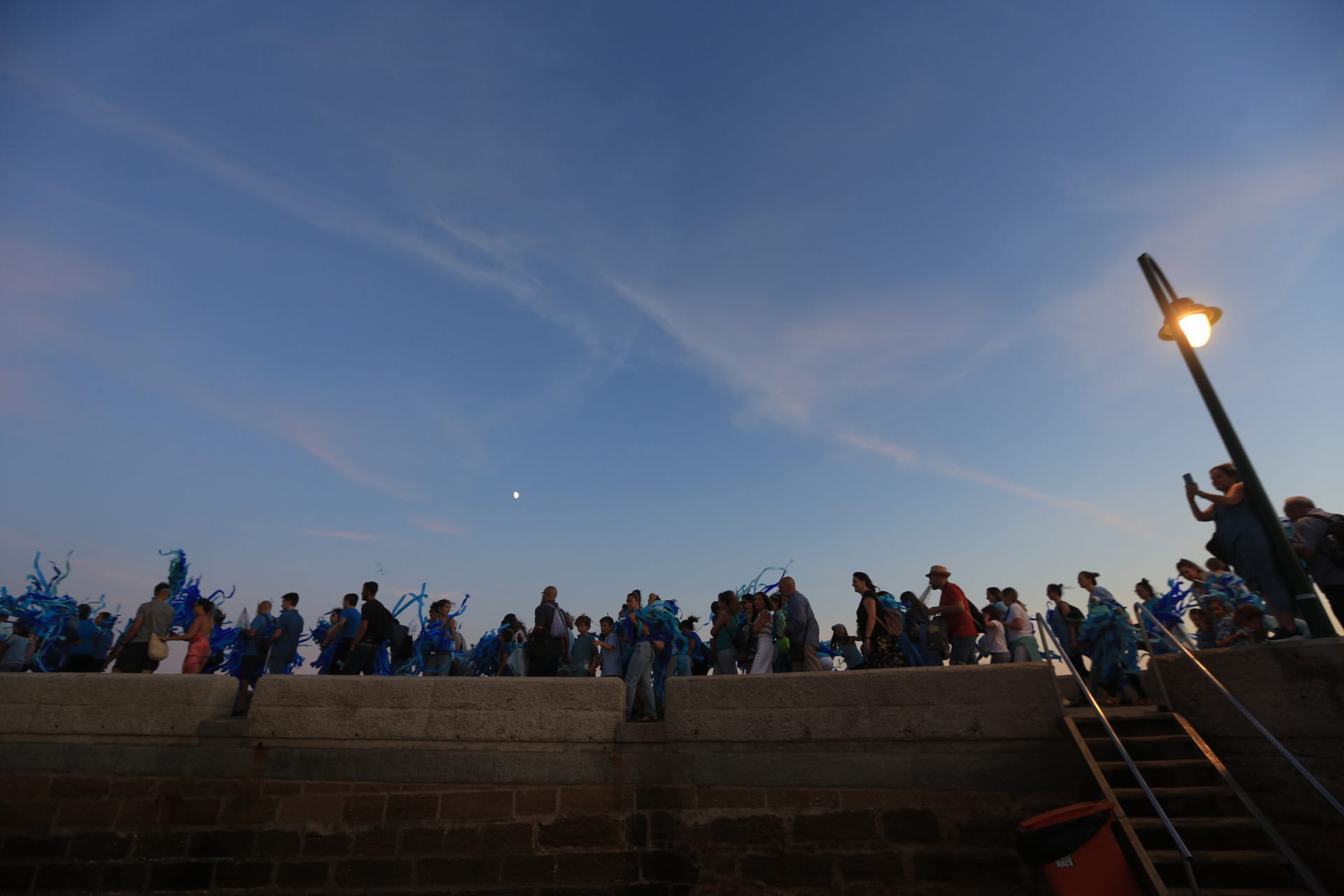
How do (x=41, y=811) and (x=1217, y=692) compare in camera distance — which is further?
(x=41, y=811)

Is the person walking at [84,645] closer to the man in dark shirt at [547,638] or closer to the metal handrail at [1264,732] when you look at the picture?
the man in dark shirt at [547,638]

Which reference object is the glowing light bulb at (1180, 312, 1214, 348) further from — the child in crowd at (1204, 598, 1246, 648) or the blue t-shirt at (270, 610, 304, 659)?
the blue t-shirt at (270, 610, 304, 659)

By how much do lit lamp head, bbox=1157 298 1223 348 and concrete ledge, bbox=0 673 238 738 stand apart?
9.73 meters

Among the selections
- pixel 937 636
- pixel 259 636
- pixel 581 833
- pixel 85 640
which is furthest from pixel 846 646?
pixel 85 640

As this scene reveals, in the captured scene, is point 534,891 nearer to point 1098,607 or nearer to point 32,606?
point 1098,607

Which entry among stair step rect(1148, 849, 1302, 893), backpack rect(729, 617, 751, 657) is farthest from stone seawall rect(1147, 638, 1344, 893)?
backpack rect(729, 617, 751, 657)

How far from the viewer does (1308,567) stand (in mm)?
5238

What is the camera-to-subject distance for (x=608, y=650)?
842 cm

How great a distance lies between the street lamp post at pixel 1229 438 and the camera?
4.81 metres

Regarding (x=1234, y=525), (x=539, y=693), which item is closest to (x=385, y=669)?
(x=539, y=693)

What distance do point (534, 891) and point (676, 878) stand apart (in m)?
1.20

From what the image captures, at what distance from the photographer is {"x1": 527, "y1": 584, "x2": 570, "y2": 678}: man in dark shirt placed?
7832 millimetres

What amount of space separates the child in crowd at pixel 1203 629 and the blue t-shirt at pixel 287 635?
34.4 ft

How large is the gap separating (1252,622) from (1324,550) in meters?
1.48
